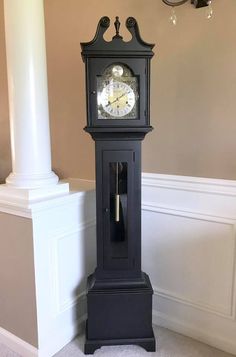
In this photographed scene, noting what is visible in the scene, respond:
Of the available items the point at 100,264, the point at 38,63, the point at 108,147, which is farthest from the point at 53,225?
the point at 38,63

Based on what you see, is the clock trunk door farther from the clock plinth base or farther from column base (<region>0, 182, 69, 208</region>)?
column base (<region>0, 182, 69, 208</region>)

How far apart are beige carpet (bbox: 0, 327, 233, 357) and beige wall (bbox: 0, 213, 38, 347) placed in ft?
→ 0.61

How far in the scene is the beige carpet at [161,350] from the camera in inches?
68.0

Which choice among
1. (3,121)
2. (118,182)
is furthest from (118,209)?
(3,121)

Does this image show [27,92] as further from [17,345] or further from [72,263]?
[17,345]

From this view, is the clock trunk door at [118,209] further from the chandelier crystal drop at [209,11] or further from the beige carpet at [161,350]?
the chandelier crystal drop at [209,11]

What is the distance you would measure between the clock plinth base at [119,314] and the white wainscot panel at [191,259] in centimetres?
25

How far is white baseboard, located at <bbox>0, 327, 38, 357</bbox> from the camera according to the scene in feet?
5.53

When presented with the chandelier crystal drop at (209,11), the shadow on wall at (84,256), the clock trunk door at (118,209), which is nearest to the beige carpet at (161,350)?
the shadow on wall at (84,256)

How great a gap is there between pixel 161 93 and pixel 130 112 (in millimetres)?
352

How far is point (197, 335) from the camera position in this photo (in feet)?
6.10

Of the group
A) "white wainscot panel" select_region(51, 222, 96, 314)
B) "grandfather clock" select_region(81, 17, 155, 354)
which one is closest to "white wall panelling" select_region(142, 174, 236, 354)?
"grandfather clock" select_region(81, 17, 155, 354)

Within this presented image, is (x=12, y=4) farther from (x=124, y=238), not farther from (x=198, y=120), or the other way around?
(x=124, y=238)

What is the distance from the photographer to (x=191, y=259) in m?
1.84
